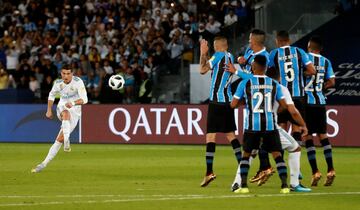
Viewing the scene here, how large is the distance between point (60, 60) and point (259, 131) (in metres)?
20.9

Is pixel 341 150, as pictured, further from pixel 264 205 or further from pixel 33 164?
pixel 264 205

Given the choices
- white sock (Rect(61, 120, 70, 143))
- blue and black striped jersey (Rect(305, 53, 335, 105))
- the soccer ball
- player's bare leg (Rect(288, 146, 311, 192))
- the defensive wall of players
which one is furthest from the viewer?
the defensive wall of players

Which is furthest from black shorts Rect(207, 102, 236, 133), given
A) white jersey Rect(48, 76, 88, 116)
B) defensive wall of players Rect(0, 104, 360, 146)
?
defensive wall of players Rect(0, 104, 360, 146)

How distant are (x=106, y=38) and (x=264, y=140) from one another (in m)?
20.8

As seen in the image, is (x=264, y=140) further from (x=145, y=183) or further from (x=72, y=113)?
(x=72, y=113)

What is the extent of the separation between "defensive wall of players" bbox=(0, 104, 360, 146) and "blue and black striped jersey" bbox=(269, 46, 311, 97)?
1120 cm

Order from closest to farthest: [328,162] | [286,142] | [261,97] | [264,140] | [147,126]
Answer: [261,97] < [264,140] < [286,142] < [328,162] < [147,126]

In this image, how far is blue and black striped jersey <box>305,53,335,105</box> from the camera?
17141mm

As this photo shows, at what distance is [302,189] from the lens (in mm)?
15516

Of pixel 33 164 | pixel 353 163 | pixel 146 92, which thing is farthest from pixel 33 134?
pixel 353 163

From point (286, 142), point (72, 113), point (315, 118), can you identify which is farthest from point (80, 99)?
point (286, 142)

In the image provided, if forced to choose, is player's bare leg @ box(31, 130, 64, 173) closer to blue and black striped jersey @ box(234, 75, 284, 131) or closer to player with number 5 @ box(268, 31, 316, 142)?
player with number 5 @ box(268, 31, 316, 142)

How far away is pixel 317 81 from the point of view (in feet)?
56.4

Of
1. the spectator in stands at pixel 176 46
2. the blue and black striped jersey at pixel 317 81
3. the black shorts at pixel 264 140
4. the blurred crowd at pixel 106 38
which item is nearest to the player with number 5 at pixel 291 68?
the blue and black striped jersey at pixel 317 81
